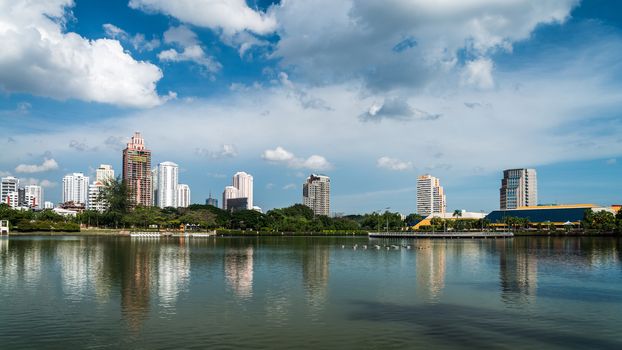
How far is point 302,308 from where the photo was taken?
78.0ft

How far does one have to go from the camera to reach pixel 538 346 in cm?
1752

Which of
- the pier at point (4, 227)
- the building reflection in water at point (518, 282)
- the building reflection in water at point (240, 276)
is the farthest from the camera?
the pier at point (4, 227)

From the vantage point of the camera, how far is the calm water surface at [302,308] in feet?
59.4

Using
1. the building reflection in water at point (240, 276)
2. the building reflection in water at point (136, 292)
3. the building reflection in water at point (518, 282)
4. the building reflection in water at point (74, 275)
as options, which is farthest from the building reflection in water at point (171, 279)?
the building reflection in water at point (518, 282)

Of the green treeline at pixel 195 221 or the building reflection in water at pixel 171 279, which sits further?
the green treeline at pixel 195 221

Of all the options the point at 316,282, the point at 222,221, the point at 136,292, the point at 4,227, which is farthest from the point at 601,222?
the point at 4,227

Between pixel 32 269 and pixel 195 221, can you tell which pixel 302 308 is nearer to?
pixel 32 269

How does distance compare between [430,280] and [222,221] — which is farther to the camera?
[222,221]

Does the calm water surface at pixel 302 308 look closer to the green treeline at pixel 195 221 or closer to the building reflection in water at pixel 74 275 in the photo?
the building reflection in water at pixel 74 275

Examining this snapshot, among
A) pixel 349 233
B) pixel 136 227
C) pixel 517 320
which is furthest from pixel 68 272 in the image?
pixel 349 233

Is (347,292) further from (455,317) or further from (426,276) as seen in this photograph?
(426,276)

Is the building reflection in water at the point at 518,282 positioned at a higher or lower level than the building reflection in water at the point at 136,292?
lower

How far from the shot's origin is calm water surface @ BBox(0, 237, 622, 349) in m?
18.1

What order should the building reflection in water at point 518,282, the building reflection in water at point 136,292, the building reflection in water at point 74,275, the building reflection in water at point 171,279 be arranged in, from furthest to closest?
the building reflection in water at point 74,275 → the building reflection in water at point 518,282 → the building reflection in water at point 171,279 → the building reflection in water at point 136,292
